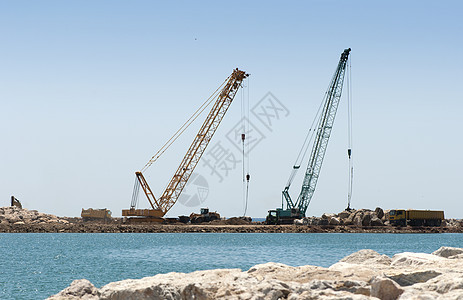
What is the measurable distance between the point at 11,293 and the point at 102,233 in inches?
3110

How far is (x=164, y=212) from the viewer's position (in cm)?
11312

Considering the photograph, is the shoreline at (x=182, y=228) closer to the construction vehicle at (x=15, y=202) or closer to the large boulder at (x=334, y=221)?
the large boulder at (x=334, y=221)

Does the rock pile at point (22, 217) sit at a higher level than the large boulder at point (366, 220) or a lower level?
lower

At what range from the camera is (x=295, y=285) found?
11.3 metres

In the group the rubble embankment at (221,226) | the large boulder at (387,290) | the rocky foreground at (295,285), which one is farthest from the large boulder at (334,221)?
the large boulder at (387,290)

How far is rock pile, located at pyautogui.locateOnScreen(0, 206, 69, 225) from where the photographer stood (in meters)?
109

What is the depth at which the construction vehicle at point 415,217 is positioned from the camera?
4583 inches

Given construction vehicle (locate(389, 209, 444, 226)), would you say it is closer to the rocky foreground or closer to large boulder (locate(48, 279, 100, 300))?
the rocky foreground

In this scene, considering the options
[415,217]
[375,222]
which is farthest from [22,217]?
[415,217]

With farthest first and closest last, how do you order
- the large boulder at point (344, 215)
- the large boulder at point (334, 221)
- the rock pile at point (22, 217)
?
the large boulder at point (344, 215)
the large boulder at point (334, 221)
the rock pile at point (22, 217)

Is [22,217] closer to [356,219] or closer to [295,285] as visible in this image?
[356,219]

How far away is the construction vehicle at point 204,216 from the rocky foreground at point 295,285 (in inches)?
3877

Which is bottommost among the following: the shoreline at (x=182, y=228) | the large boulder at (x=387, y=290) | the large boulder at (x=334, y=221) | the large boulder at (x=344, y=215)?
the shoreline at (x=182, y=228)

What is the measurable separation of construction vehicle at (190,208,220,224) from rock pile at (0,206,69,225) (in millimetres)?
26858
